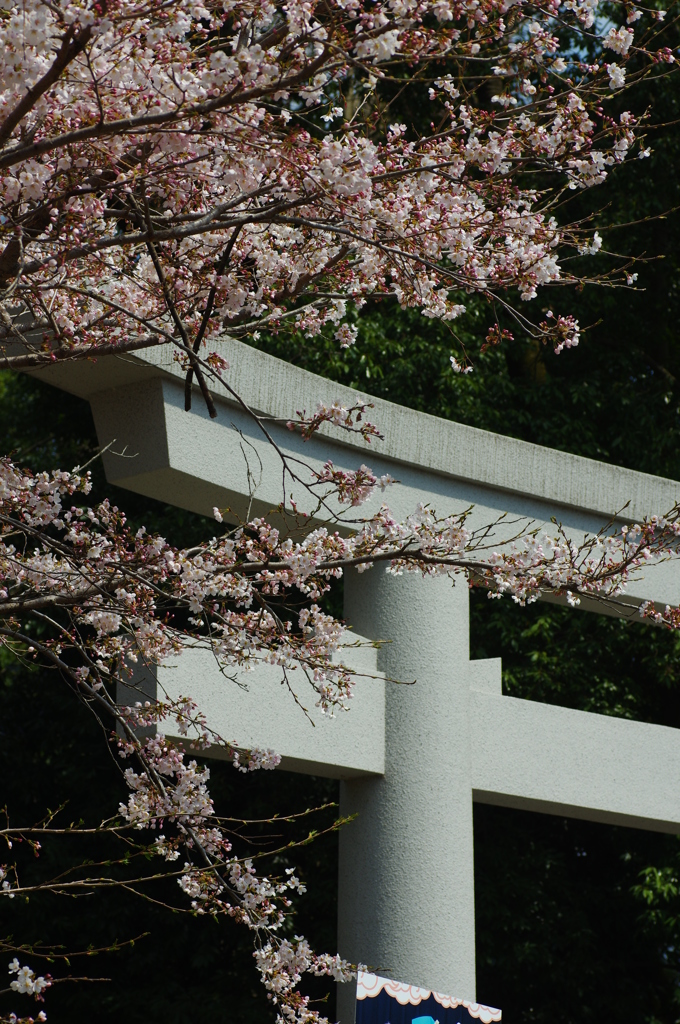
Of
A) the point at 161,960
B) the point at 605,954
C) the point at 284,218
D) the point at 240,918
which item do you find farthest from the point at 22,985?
the point at 605,954

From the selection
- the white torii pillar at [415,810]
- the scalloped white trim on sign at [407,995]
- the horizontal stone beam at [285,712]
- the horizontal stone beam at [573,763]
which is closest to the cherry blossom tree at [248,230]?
the scalloped white trim on sign at [407,995]

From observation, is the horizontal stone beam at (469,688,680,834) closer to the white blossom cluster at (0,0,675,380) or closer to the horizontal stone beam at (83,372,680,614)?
the horizontal stone beam at (83,372,680,614)

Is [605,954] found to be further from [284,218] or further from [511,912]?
[284,218]

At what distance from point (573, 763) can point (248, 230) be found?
2769mm

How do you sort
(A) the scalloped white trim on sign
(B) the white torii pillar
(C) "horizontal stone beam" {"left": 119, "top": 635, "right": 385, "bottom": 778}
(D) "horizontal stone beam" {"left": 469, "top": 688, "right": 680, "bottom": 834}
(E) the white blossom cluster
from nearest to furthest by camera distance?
(E) the white blossom cluster < (A) the scalloped white trim on sign < (C) "horizontal stone beam" {"left": 119, "top": 635, "right": 385, "bottom": 778} < (B) the white torii pillar < (D) "horizontal stone beam" {"left": 469, "top": 688, "right": 680, "bottom": 834}

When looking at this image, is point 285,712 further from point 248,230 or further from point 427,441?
point 248,230

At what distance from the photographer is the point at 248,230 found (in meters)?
2.92

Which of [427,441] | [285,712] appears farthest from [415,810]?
[427,441]

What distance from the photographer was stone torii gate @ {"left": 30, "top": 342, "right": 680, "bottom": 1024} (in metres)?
3.95

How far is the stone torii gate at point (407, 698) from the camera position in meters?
3.95

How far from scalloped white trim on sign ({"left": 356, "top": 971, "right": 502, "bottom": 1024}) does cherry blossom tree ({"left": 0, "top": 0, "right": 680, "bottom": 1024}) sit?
42cm

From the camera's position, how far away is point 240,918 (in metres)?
2.90

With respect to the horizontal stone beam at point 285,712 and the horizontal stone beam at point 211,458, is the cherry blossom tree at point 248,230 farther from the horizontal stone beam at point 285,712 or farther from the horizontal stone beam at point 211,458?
the horizontal stone beam at point 211,458

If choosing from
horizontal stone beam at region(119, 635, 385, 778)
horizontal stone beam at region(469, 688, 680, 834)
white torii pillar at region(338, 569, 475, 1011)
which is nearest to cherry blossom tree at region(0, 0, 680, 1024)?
horizontal stone beam at region(119, 635, 385, 778)
